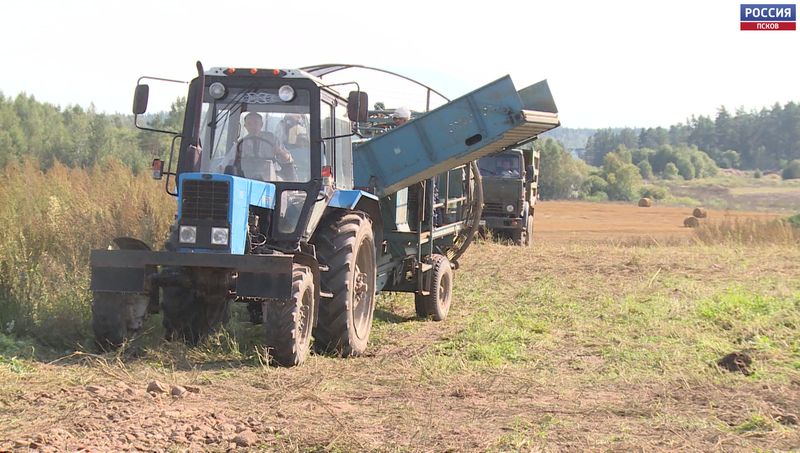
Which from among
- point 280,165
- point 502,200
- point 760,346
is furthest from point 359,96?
point 502,200

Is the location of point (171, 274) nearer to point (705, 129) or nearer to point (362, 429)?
point (362, 429)

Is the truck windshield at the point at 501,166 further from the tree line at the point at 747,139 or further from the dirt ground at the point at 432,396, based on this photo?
the tree line at the point at 747,139

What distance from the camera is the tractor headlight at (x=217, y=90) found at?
8.32 m

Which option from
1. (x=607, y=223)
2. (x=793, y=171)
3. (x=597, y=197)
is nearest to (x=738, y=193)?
(x=597, y=197)


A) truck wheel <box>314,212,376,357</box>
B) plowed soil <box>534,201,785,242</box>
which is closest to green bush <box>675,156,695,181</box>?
plowed soil <box>534,201,785,242</box>

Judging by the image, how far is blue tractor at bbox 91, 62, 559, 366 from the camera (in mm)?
7387

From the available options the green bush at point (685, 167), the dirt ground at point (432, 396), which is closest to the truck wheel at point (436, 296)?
the dirt ground at point (432, 396)

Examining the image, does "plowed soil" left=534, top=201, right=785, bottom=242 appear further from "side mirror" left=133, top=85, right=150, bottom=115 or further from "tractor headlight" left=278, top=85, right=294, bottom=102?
"side mirror" left=133, top=85, right=150, bottom=115

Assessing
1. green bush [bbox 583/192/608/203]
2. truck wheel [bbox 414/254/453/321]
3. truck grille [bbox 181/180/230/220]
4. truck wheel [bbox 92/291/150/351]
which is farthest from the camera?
green bush [bbox 583/192/608/203]

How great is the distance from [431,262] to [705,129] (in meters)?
130

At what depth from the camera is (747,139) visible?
12138 cm

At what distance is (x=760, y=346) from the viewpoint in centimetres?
909

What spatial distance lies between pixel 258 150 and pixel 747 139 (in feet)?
403

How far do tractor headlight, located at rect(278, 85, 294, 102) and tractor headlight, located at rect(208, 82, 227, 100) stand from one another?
0.52m
